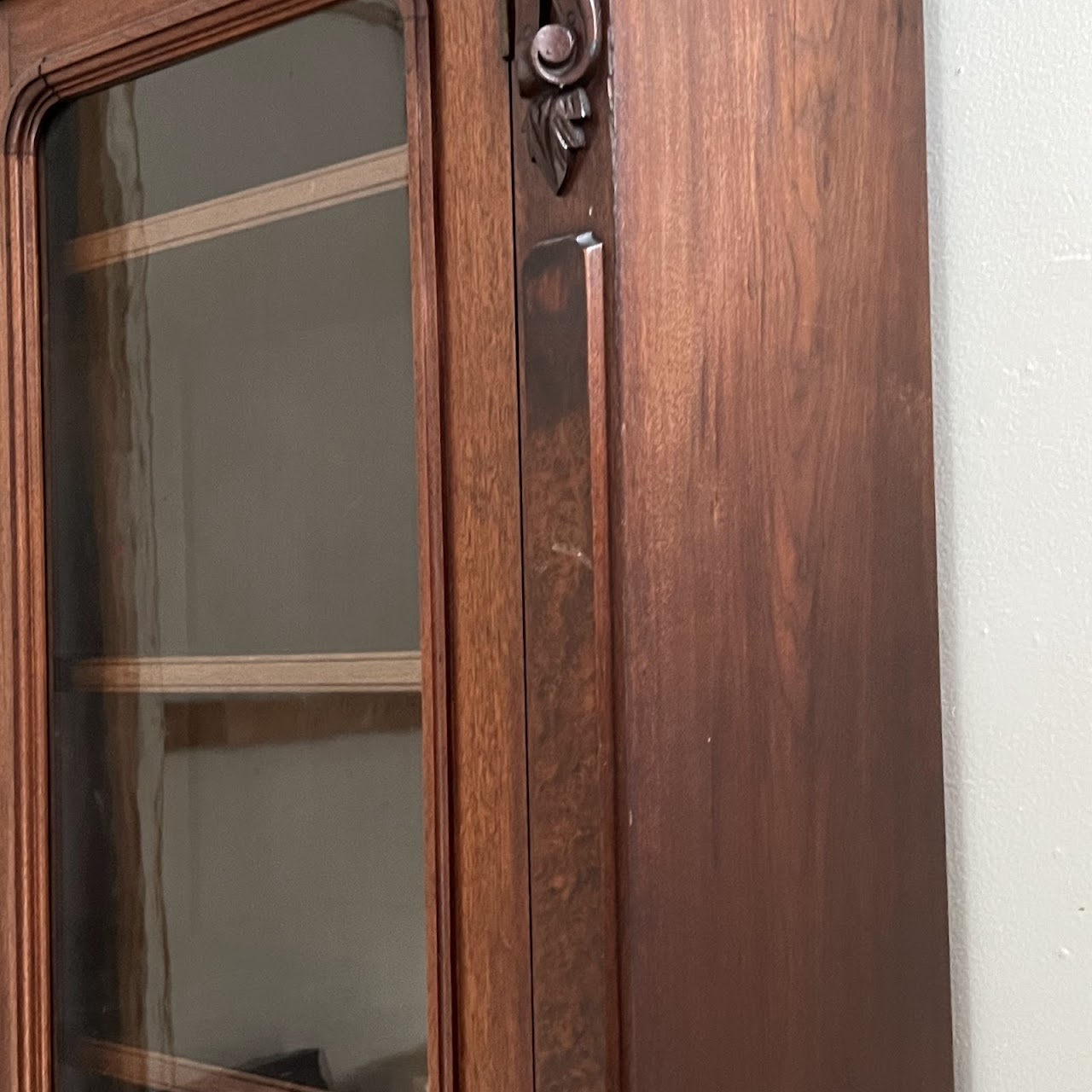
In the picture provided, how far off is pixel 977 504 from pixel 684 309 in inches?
11.8

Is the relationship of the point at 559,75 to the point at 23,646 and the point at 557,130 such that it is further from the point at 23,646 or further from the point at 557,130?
the point at 23,646

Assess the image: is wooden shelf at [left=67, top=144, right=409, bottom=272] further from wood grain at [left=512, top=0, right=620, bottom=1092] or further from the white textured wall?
the white textured wall

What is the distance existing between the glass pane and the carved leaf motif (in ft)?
0.36

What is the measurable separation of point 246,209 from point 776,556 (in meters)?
0.32

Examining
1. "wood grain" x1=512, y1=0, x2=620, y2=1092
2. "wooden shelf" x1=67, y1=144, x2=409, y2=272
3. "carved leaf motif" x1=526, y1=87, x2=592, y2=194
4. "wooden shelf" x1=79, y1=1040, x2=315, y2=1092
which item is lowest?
"wooden shelf" x1=79, y1=1040, x2=315, y2=1092

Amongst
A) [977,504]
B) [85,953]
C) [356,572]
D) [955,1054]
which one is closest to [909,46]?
[977,504]

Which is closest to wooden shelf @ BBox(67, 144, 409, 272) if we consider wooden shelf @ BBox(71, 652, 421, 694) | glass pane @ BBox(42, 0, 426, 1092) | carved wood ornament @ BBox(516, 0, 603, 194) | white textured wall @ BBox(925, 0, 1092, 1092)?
glass pane @ BBox(42, 0, 426, 1092)

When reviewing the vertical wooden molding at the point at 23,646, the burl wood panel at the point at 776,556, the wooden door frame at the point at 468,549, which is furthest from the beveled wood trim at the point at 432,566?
the vertical wooden molding at the point at 23,646

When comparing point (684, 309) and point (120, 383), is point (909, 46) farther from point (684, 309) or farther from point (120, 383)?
point (120, 383)

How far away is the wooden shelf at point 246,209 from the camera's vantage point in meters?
0.63

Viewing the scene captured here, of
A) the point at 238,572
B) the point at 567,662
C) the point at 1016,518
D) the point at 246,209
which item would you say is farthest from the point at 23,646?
the point at 1016,518

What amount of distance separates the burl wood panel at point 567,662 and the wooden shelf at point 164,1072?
0.23 m

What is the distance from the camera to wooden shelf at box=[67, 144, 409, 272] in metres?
0.63

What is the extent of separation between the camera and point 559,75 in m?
0.50
